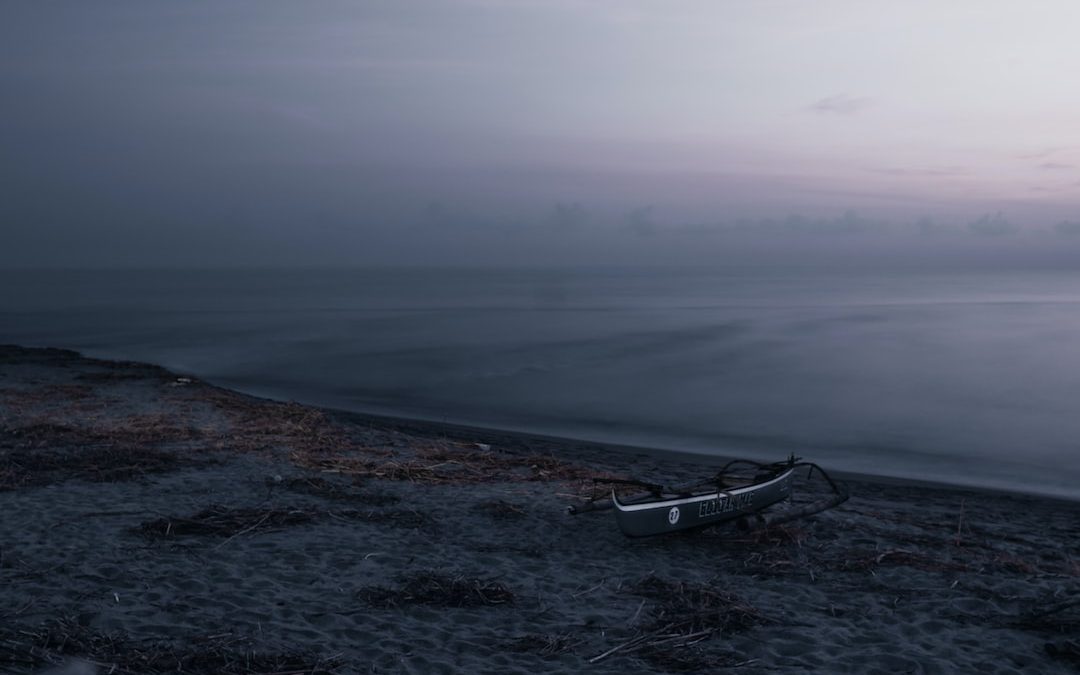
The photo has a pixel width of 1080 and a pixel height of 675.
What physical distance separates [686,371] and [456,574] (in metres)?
27.6

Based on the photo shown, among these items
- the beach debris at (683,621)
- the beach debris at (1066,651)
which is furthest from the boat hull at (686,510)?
the beach debris at (1066,651)

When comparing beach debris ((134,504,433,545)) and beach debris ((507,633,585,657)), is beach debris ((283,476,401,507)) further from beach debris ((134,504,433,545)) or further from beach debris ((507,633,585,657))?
beach debris ((507,633,585,657))

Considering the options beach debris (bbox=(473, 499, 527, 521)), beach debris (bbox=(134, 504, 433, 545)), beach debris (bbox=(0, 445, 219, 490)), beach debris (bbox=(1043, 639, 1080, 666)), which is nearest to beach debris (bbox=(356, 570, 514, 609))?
beach debris (bbox=(134, 504, 433, 545))

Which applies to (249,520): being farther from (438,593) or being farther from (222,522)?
(438,593)

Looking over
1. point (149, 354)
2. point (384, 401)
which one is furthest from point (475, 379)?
point (149, 354)

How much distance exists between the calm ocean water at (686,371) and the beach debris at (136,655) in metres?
14.3

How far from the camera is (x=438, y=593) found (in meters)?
7.27

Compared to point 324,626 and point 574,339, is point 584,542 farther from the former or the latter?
point 574,339

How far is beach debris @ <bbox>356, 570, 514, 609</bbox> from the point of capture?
7.11m

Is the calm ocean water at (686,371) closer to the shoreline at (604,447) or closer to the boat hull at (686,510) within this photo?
the shoreline at (604,447)

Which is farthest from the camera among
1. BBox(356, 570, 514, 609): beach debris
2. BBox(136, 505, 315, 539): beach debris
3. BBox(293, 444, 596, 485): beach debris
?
BBox(293, 444, 596, 485): beach debris

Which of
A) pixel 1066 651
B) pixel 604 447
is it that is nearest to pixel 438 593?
pixel 1066 651

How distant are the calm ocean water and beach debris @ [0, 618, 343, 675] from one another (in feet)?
47.0

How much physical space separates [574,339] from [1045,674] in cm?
4195
